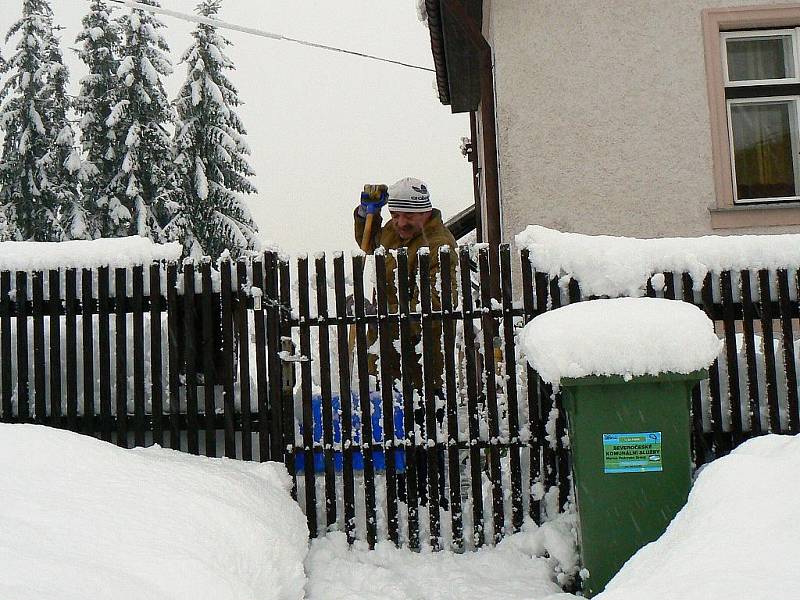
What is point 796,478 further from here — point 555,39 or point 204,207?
point 204,207

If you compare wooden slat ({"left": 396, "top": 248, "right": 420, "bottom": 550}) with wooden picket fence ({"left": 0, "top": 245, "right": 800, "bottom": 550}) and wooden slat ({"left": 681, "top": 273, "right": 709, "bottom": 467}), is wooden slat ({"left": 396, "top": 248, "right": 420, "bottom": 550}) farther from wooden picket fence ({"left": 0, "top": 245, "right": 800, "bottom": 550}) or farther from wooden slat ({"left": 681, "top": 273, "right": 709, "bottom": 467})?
wooden slat ({"left": 681, "top": 273, "right": 709, "bottom": 467})

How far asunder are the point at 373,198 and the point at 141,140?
59.1ft

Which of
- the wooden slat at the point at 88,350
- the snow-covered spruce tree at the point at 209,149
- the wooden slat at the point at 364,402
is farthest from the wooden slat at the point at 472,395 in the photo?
the snow-covered spruce tree at the point at 209,149

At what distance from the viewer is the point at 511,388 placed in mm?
4086

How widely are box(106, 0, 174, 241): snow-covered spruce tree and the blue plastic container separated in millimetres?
18191

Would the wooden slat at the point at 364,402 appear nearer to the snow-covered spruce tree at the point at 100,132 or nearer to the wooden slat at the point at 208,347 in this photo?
the wooden slat at the point at 208,347

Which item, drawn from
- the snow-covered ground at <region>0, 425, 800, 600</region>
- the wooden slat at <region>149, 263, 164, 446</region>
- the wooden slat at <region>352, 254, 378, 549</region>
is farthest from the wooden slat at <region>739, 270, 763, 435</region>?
the wooden slat at <region>149, 263, 164, 446</region>

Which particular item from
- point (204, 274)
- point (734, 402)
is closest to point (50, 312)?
point (204, 274)

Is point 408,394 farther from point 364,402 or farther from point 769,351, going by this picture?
point 769,351

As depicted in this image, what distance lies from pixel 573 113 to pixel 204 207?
1769 centimetres

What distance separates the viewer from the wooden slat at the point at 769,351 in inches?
158

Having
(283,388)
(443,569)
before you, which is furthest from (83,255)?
(443,569)

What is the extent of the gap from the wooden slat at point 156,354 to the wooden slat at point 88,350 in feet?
1.26

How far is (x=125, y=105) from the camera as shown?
21297mm
